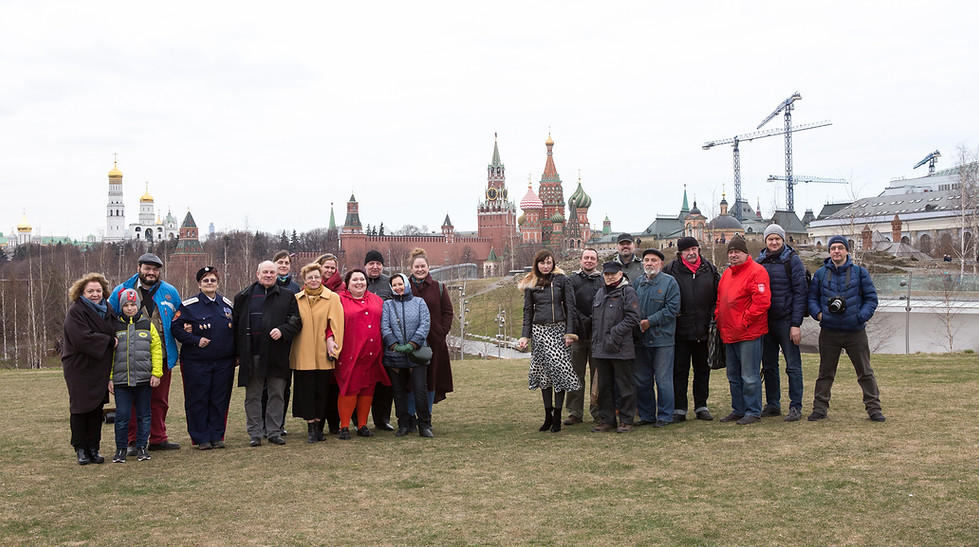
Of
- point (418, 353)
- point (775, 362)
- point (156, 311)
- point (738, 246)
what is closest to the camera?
point (156, 311)

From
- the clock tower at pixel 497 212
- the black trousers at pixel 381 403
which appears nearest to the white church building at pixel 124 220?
the clock tower at pixel 497 212

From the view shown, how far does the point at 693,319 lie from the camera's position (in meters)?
9.08

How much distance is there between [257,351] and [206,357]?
496mm

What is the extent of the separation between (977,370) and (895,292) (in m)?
14.0

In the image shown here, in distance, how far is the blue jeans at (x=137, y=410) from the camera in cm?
788

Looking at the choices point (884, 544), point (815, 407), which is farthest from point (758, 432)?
point (884, 544)

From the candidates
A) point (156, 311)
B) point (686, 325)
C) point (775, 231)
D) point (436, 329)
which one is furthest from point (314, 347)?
point (775, 231)

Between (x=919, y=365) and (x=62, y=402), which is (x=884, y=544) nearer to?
(x=919, y=365)

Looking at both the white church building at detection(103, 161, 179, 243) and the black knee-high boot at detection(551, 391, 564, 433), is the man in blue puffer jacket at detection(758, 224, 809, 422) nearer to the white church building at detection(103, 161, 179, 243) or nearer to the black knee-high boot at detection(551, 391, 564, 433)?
the black knee-high boot at detection(551, 391, 564, 433)

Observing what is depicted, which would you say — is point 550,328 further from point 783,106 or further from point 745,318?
point 783,106

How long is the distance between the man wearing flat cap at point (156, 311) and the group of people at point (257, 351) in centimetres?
1

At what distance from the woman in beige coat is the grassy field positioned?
410 millimetres

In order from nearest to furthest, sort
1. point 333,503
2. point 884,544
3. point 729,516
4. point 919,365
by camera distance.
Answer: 1. point 884,544
2. point 729,516
3. point 333,503
4. point 919,365

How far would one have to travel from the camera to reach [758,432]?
26.6ft
